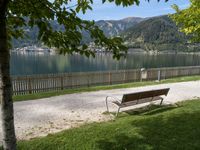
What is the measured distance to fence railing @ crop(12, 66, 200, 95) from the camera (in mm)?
15422

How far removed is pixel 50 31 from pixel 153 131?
14.2 ft

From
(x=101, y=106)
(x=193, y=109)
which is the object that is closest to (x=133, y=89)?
(x=101, y=106)

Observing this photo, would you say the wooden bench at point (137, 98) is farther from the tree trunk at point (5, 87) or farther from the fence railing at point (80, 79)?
the fence railing at point (80, 79)

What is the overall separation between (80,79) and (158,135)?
1268 cm

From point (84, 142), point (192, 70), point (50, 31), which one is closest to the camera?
point (50, 31)

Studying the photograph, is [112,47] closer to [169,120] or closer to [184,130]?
[184,130]

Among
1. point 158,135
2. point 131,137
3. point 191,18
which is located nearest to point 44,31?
point 131,137

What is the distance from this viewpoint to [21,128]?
7395 millimetres

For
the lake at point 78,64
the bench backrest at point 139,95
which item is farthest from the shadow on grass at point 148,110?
the lake at point 78,64

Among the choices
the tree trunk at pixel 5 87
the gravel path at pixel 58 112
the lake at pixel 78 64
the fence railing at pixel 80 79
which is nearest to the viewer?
the tree trunk at pixel 5 87

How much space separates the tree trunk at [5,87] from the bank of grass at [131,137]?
266 centimetres

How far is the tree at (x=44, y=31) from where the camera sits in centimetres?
263

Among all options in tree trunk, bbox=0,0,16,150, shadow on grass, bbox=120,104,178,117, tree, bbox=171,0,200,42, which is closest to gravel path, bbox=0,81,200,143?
shadow on grass, bbox=120,104,178,117

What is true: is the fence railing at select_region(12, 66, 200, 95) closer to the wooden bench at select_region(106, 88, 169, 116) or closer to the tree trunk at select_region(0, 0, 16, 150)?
the wooden bench at select_region(106, 88, 169, 116)
